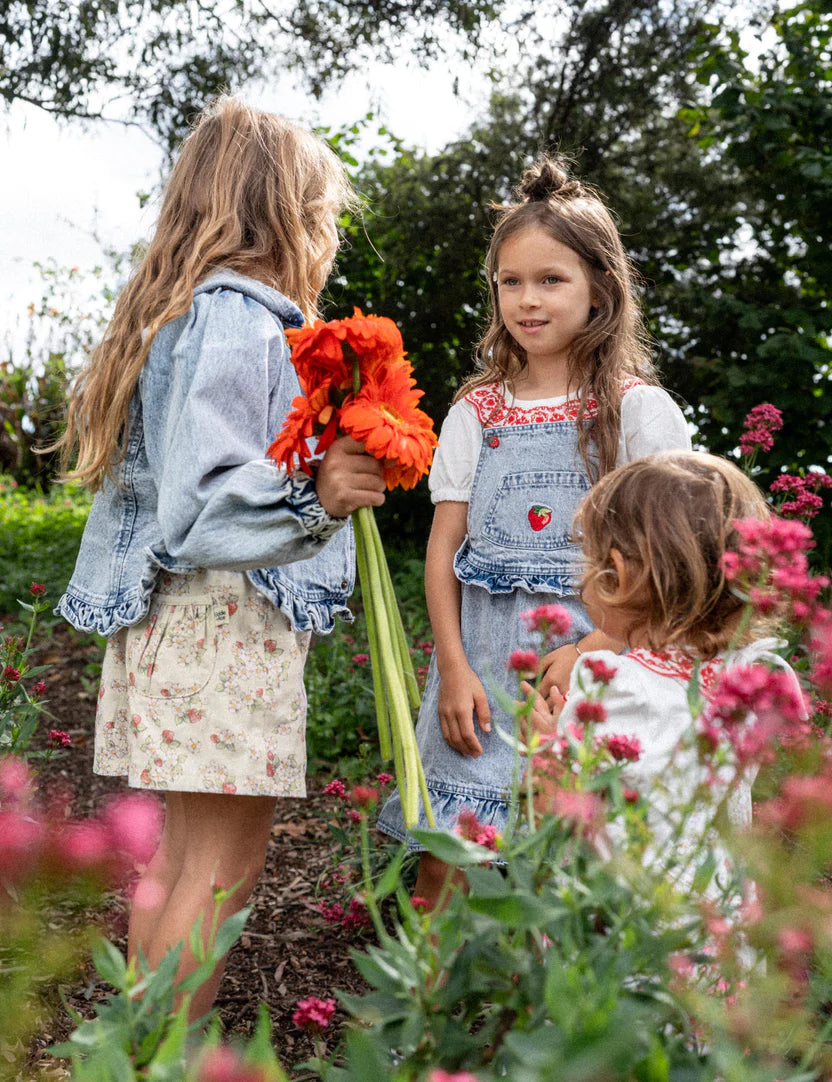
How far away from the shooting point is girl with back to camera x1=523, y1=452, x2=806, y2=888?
1.51 meters

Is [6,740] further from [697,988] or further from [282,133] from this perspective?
[697,988]

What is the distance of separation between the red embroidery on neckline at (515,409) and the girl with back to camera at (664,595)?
632mm

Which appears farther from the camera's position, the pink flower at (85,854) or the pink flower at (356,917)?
the pink flower at (356,917)

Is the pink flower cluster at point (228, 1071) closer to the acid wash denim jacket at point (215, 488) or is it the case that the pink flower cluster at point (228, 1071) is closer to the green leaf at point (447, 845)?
the green leaf at point (447, 845)

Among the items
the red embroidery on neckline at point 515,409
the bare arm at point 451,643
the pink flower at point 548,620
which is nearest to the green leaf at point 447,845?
the pink flower at point 548,620

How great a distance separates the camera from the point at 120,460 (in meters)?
2.03

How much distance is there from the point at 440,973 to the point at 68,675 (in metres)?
4.97

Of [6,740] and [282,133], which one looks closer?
[282,133]

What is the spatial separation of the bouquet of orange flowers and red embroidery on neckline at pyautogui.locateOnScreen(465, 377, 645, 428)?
71 centimetres

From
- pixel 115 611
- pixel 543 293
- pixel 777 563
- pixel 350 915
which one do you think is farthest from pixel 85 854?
pixel 350 915

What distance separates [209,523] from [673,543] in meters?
0.73

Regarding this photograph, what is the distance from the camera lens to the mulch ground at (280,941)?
249 cm

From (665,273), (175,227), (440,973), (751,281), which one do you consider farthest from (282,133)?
(665,273)

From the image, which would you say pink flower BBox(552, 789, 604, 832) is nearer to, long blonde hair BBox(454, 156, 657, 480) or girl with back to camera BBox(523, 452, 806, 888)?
girl with back to camera BBox(523, 452, 806, 888)
